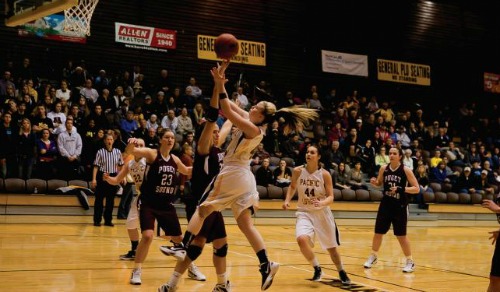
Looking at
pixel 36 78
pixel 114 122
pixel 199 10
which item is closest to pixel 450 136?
pixel 199 10

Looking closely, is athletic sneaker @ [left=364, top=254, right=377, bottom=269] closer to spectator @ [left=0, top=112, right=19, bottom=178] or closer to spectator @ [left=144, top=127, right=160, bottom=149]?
spectator @ [left=144, top=127, right=160, bottom=149]

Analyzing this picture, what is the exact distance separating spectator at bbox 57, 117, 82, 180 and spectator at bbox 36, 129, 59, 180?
163mm

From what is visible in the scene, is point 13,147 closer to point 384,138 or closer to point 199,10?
point 199,10

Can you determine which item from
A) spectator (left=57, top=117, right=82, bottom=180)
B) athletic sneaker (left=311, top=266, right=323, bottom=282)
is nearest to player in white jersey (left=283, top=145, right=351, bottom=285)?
athletic sneaker (left=311, top=266, right=323, bottom=282)

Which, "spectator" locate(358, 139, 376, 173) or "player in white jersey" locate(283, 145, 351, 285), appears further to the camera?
"spectator" locate(358, 139, 376, 173)

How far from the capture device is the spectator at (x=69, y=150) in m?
12.9

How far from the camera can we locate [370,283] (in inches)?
270

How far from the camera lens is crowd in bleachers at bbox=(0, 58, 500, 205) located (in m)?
13.0

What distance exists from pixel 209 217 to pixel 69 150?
8.46 metres

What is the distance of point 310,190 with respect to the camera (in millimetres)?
7211

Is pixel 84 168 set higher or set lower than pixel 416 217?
higher

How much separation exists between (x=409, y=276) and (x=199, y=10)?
15.4 metres

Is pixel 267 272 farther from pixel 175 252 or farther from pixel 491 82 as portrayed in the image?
pixel 491 82

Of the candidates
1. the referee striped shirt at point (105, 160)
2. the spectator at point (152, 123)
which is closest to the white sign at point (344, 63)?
the spectator at point (152, 123)
